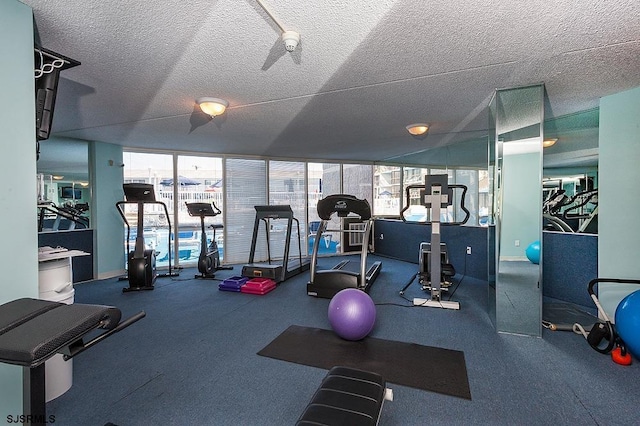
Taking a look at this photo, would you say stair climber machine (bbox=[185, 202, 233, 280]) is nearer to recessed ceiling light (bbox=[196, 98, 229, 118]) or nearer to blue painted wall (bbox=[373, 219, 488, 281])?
recessed ceiling light (bbox=[196, 98, 229, 118])

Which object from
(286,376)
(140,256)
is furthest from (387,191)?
(286,376)

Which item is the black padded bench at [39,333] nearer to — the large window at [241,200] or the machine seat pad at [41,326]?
the machine seat pad at [41,326]

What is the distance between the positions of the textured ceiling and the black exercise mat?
2.52 meters

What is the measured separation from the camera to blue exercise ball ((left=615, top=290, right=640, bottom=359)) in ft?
7.88

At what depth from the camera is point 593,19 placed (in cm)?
196

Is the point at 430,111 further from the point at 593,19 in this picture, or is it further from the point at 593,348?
the point at 593,348

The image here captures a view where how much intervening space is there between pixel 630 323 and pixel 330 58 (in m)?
3.21

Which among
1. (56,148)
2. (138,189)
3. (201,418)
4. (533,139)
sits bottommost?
(201,418)

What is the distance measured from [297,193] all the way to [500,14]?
5918mm

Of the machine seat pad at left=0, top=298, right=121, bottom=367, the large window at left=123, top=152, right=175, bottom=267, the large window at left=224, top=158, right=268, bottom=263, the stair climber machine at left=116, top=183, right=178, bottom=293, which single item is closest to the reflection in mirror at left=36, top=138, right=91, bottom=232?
the large window at left=123, top=152, right=175, bottom=267

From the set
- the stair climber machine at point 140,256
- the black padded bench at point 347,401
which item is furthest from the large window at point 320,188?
the black padded bench at point 347,401

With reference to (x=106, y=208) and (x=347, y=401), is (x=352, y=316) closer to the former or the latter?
(x=347, y=401)

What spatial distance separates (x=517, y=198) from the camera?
3.23 meters

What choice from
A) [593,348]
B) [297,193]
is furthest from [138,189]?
[593,348]
